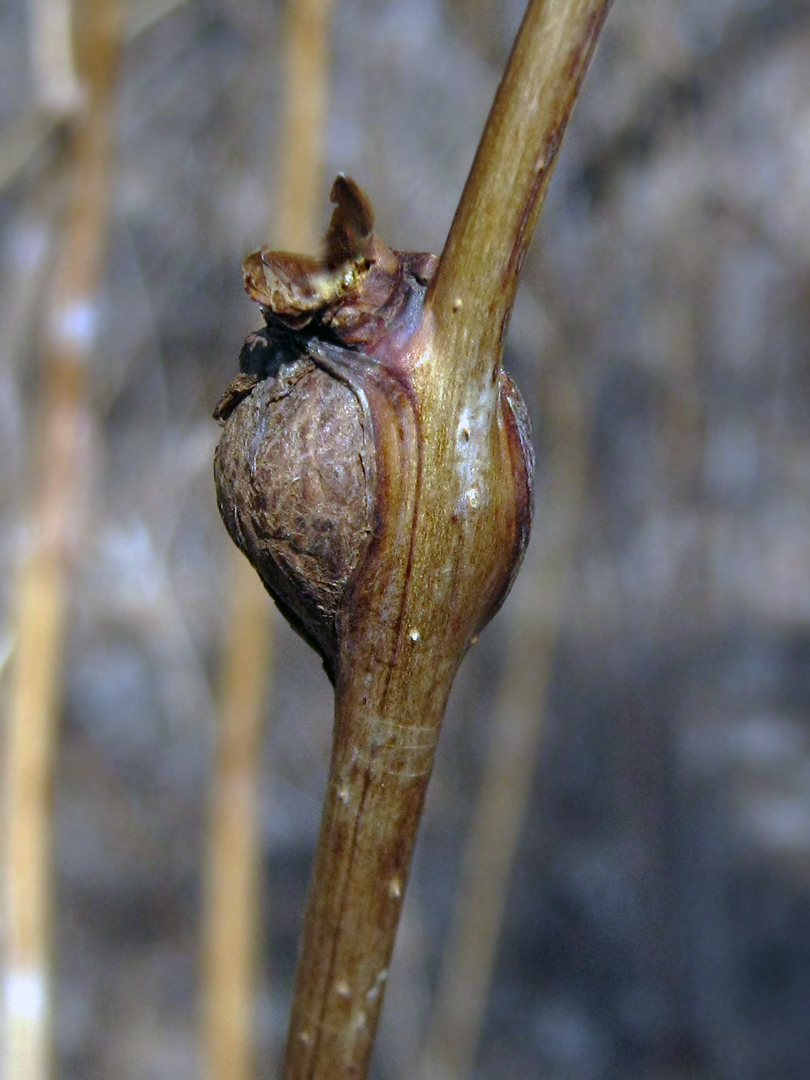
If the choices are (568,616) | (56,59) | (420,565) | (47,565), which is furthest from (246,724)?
(420,565)

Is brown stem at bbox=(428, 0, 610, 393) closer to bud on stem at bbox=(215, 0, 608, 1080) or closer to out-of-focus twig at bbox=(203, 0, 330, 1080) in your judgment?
bud on stem at bbox=(215, 0, 608, 1080)

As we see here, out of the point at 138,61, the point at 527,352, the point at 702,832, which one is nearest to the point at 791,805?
the point at 702,832

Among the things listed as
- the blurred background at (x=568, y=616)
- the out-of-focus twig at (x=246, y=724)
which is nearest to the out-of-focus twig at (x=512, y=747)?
the blurred background at (x=568, y=616)

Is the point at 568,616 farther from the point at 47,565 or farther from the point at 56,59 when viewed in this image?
the point at 56,59

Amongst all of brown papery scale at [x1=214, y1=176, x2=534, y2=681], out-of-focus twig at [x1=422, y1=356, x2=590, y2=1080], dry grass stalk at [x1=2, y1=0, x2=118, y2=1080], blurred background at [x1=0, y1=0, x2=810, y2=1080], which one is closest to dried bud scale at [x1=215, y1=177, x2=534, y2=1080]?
brown papery scale at [x1=214, y1=176, x2=534, y2=681]

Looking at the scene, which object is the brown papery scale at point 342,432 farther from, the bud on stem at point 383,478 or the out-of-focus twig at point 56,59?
the out-of-focus twig at point 56,59
